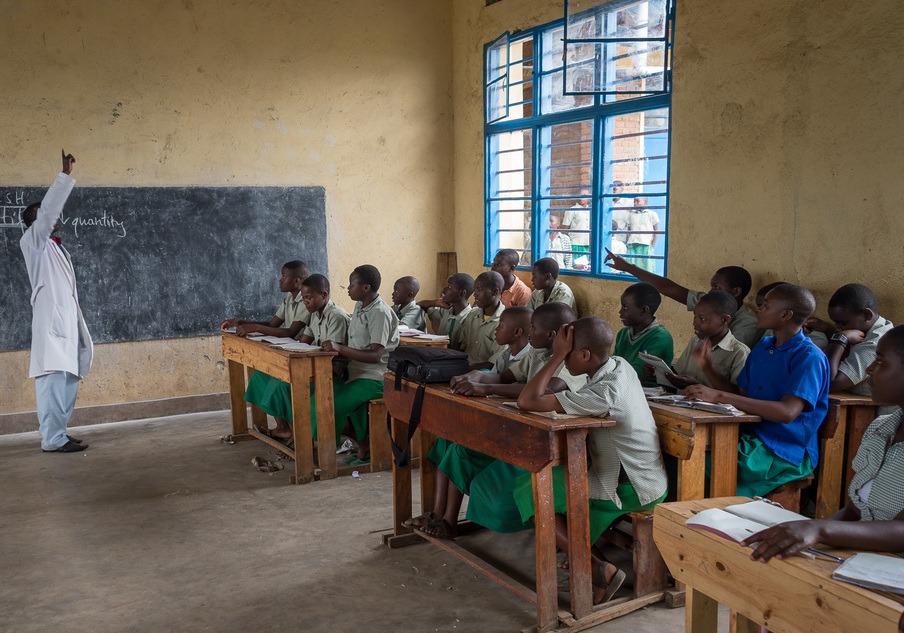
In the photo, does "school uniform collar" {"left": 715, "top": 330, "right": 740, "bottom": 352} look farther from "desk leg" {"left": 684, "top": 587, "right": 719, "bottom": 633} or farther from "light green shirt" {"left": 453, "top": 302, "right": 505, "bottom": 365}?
"desk leg" {"left": 684, "top": 587, "right": 719, "bottom": 633}

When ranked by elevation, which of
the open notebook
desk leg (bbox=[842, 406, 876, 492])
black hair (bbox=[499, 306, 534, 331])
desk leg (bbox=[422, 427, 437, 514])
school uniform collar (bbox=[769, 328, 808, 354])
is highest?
black hair (bbox=[499, 306, 534, 331])

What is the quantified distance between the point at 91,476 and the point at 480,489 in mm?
2836

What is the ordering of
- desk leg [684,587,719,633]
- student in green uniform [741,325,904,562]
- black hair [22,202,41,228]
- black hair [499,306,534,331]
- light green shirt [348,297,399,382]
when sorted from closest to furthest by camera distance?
student in green uniform [741,325,904,562] → desk leg [684,587,719,633] → black hair [499,306,534,331] → light green shirt [348,297,399,382] → black hair [22,202,41,228]

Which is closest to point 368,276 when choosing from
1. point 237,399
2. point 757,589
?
point 237,399

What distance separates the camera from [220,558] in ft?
12.1

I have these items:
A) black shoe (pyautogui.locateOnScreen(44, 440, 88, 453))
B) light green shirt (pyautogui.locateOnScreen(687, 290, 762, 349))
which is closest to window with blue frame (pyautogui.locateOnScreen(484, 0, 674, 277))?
light green shirt (pyautogui.locateOnScreen(687, 290, 762, 349))

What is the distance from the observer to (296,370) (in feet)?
15.6

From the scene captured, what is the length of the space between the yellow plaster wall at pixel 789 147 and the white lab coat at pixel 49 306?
3850 millimetres

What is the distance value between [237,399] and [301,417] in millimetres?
1180

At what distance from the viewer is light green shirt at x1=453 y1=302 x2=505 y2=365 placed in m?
4.93

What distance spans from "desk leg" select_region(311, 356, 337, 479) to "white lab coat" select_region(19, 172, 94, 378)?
1931 mm

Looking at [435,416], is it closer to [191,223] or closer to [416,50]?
[191,223]

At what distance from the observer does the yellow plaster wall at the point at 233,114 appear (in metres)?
6.17

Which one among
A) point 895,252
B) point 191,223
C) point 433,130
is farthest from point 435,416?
point 433,130
